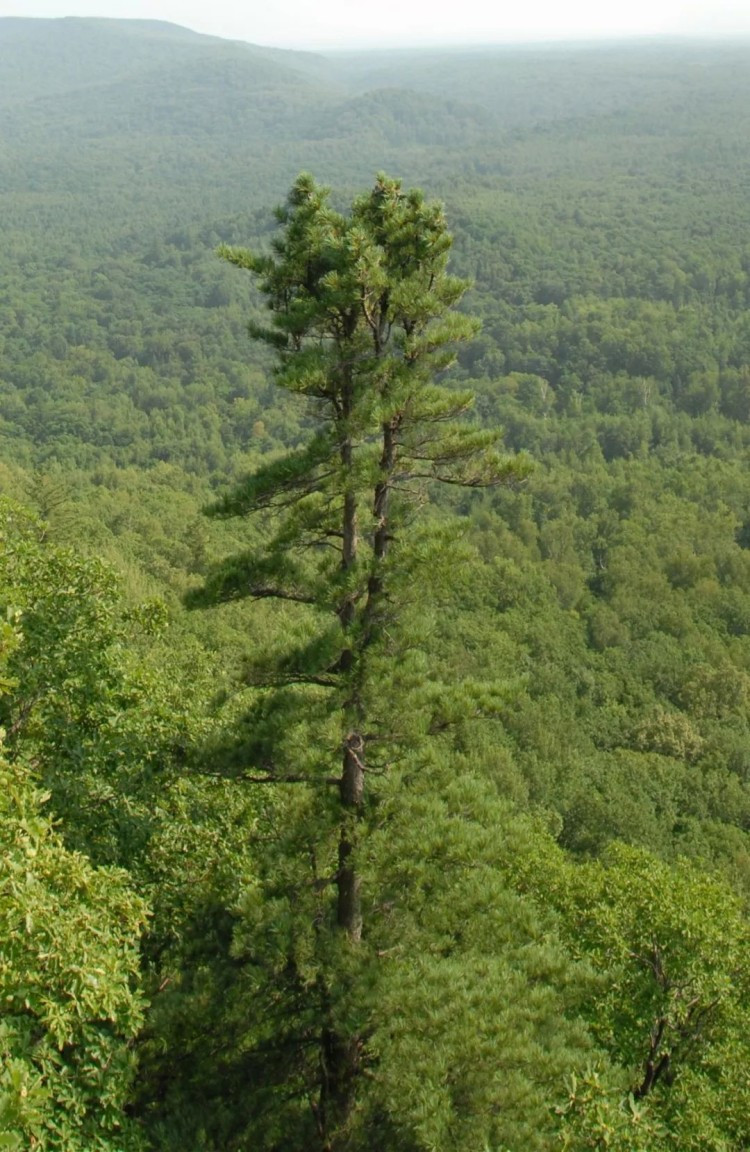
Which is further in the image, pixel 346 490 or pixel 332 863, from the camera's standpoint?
pixel 332 863

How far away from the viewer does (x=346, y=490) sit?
865 cm

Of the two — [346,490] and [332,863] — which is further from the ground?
[346,490]

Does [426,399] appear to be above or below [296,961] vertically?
above

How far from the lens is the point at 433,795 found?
9133mm

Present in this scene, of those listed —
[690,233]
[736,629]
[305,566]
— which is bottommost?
[736,629]

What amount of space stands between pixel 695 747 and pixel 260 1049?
109 feet

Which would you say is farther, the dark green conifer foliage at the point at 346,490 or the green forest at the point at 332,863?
the dark green conifer foliage at the point at 346,490

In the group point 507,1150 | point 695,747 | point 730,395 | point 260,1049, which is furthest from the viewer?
point 730,395

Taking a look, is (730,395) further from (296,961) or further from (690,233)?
(296,961)

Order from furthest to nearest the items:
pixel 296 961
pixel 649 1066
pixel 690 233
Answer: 1. pixel 690 233
2. pixel 649 1066
3. pixel 296 961

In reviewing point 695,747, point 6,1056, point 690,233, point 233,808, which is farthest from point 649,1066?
point 690,233

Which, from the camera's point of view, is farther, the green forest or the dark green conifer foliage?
the dark green conifer foliage

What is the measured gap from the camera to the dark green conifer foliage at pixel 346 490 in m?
8.56

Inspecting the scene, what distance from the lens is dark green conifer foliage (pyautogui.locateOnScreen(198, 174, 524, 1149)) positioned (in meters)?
8.56
